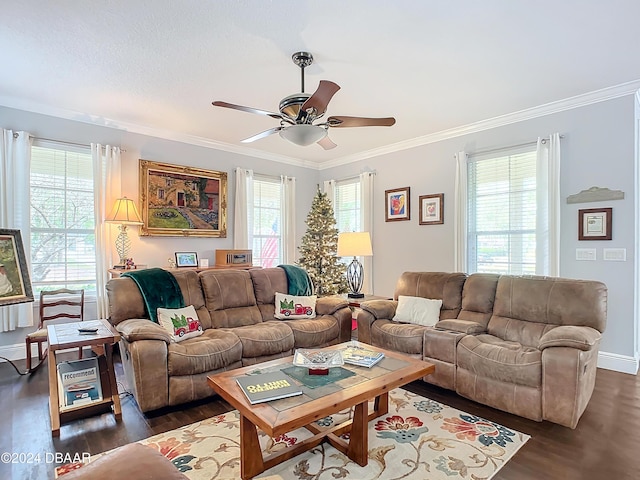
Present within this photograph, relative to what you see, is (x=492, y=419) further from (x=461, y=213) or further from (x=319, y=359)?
(x=461, y=213)

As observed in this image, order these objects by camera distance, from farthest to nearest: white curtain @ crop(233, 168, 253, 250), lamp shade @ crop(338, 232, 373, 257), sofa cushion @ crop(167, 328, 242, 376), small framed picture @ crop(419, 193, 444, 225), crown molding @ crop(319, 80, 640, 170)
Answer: white curtain @ crop(233, 168, 253, 250), small framed picture @ crop(419, 193, 444, 225), lamp shade @ crop(338, 232, 373, 257), crown molding @ crop(319, 80, 640, 170), sofa cushion @ crop(167, 328, 242, 376)

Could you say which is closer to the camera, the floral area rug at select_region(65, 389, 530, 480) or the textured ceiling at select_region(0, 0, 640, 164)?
the floral area rug at select_region(65, 389, 530, 480)

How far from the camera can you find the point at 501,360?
2736 mm

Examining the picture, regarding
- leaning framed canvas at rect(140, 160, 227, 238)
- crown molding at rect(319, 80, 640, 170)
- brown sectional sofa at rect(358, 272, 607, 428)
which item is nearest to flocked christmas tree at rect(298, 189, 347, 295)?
crown molding at rect(319, 80, 640, 170)

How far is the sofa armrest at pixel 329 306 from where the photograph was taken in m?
4.11

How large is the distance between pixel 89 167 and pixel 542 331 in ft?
16.9

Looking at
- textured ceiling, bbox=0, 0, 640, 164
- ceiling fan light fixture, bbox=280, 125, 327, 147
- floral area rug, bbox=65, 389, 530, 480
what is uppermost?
textured ceiling, bbox=0, 0, 640, 164

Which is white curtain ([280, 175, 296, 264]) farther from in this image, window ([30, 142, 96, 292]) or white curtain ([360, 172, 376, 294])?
window ([30, 142, 96, 292])

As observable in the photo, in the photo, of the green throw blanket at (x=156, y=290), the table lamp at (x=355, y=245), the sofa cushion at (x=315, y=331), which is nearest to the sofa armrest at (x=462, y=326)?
the sofa cushion at (x=315, y=331)

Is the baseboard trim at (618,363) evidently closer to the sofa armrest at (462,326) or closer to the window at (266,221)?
the sofa armrest at (462,326)

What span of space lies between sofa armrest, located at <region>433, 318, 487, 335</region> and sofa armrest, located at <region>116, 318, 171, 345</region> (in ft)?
7.78

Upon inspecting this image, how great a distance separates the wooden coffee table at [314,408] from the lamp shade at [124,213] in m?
2.76

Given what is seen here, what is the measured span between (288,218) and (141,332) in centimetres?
371

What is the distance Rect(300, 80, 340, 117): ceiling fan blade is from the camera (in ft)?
7.51
